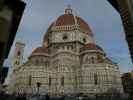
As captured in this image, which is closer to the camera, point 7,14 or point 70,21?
point 7,14

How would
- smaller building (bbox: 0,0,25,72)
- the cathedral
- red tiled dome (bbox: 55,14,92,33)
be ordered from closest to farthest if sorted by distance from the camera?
smaller building (bbox: 0,0,25,72) < the cathedral < red tiled dome (bbox: 55,14,92,33)

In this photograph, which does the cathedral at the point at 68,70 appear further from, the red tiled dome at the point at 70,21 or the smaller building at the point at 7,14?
the smaller building at the point at 7,14

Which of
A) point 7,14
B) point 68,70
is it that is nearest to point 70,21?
point 68,70

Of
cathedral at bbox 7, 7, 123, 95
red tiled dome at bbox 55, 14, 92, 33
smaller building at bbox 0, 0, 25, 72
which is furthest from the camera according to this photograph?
red tiled dome at bbox 55, 14, 92, 33

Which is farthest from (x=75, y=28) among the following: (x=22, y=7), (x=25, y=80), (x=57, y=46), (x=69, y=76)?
(x=22, y=7)

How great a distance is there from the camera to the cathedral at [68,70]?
50.4 meters

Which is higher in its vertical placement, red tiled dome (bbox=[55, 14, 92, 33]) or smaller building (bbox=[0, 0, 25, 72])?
red tiled dome (bbox=[55, 14, 92, 33])

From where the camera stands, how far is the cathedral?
50406 millimetres

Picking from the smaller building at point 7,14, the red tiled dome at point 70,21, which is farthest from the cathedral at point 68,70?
the smaller building at point 7,14

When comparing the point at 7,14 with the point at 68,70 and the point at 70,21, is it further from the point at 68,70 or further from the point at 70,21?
the point at 70,21

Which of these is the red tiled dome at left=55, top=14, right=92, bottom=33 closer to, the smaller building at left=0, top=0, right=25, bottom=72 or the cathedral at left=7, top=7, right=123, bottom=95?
the cathedral at left=7, top=7, right=123, bottom=95

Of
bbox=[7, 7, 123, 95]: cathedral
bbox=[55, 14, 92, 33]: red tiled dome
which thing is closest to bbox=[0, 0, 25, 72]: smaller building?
bbox=[7, 7, 123, 95]: cathedral

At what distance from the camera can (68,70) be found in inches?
2093

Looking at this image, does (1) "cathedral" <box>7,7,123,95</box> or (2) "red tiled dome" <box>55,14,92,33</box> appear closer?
(1) "cathedral" <box>7,7,123,95</box>
